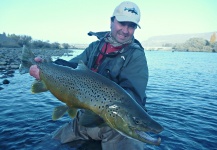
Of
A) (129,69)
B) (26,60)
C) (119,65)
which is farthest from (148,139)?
(26,60)

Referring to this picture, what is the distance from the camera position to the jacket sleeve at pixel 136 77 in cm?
402

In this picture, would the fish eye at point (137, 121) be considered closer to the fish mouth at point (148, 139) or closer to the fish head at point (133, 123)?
the fish head at point (133, 123)

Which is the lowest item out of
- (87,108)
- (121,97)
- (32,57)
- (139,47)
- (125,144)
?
(125,144)

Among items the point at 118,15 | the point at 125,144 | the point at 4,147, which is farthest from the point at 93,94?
the point at 4,147

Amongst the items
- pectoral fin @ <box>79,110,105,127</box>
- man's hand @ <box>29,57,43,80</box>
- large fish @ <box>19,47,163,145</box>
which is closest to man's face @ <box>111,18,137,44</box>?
large fish @ <box>19,47,163,145</box>

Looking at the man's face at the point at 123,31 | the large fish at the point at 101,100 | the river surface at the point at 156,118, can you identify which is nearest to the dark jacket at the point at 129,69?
the man's face at the point at 123,31

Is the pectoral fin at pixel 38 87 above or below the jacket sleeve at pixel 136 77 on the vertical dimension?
below

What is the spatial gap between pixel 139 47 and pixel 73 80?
1.67 m

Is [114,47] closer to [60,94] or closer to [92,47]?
[92,47]

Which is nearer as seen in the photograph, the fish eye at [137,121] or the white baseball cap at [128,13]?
the fish eye at [137,121]

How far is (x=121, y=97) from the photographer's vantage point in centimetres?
336

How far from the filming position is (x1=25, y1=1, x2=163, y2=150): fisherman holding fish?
4.16 meters

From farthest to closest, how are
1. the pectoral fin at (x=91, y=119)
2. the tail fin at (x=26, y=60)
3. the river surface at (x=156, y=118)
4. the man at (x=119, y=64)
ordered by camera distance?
the river surface at (x=156, y=118), the tail fin at (x=26, y=60), the man at (x=119, y=64), the pectoral fin at (x=91, y=119)

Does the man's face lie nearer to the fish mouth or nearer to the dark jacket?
the dark jacket
